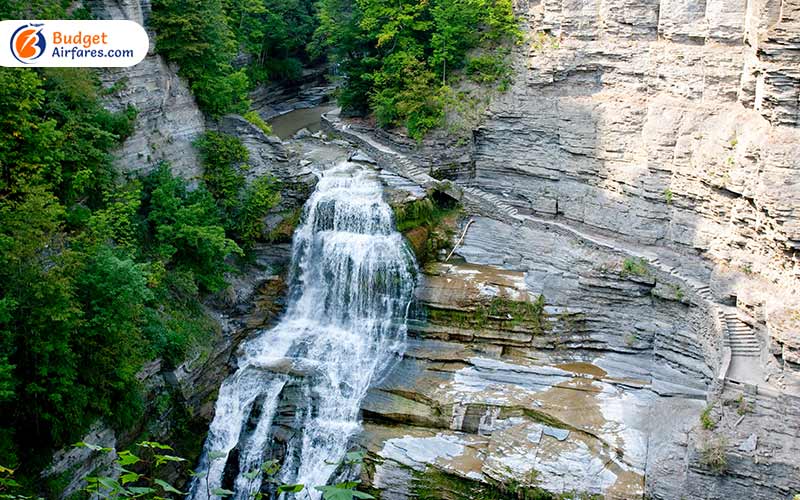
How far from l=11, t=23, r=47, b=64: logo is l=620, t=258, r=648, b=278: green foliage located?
58.0 ft

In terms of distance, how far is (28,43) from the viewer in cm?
1911

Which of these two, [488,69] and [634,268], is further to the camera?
[488,69]

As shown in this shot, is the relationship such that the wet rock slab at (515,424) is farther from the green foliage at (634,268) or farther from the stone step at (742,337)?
the green foliage at (634,268)

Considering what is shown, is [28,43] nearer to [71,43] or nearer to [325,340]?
[71,43]

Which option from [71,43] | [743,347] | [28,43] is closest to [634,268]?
[743,347]

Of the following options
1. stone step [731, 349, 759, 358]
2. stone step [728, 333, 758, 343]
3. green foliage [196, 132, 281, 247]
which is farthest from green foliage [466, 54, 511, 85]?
stone step [731, 349, 759, 358]

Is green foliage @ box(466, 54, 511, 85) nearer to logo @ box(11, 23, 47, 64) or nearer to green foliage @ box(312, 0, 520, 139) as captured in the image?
green foliage @ box(312, 0, 520, 139)

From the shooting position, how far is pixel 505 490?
1822cm

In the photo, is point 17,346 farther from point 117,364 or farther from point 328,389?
point 328,389

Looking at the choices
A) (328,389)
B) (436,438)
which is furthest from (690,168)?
(328,389)

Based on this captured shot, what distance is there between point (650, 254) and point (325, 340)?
10739mm

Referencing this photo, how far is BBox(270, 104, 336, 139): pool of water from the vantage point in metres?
36.7

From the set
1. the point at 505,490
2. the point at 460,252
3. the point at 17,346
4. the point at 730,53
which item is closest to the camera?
the point at 17,346

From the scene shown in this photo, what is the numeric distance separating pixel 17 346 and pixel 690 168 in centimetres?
1881
